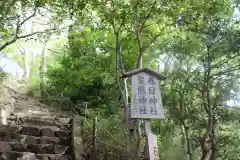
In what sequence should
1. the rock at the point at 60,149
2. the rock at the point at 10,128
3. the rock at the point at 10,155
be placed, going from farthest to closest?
1. the rock at the point at 10,128
2. the rock at the point at 60,149
3. the rock at the point at 10,155

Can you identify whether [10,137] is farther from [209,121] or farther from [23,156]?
[209,121]

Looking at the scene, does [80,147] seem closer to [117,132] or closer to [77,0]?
[117,132]

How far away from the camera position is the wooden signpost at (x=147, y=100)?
5246mm

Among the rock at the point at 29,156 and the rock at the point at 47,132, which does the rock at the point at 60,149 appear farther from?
the rock at the point at 47,132

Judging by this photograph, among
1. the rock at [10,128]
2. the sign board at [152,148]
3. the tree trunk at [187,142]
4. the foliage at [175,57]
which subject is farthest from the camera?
the rock at [10,128]

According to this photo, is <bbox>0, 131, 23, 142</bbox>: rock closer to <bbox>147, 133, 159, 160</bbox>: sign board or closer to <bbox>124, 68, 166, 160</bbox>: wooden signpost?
<bbox>124, 68, 166, 160</bbox>: wooden signpost

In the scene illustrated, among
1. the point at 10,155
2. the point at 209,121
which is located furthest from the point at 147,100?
the point at 10,155

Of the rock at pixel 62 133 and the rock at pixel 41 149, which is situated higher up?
the rock at pixel 62 133

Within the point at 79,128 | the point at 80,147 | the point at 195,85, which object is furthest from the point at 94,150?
the point at 195,85

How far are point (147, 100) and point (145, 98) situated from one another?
6cm

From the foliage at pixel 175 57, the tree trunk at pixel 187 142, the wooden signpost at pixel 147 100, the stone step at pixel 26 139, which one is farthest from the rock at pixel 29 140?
the tree trunk at pixel 187 142

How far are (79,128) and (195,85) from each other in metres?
3.29

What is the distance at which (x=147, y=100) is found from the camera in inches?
223

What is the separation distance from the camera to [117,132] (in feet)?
24.2
